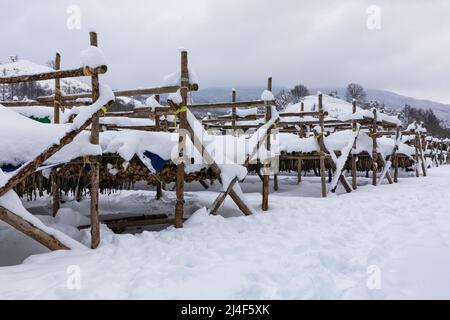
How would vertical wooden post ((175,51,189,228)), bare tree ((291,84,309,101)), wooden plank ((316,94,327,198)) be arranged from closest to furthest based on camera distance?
vertical wooden post ((175,51,189,228))
wooden plank ((316,94,327,198))
bare tree ((291,84,309,101))

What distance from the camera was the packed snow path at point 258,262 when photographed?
3064mm

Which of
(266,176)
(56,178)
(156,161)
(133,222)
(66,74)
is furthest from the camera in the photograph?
(266,176)

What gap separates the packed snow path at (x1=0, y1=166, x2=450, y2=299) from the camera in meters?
3.06

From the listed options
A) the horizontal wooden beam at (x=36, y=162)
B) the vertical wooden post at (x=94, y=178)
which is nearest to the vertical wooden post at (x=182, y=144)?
the vertical wooden post at (x=94, y=178)

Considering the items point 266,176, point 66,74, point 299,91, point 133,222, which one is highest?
point 299,91

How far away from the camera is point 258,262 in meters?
3.83

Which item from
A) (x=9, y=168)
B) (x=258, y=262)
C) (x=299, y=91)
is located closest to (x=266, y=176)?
(x=258, y=262)

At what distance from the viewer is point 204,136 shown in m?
6.01

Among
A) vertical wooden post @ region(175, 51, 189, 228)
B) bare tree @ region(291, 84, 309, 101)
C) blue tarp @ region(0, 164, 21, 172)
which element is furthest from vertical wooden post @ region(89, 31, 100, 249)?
bare tree @ region(291, 84, 309, 101)

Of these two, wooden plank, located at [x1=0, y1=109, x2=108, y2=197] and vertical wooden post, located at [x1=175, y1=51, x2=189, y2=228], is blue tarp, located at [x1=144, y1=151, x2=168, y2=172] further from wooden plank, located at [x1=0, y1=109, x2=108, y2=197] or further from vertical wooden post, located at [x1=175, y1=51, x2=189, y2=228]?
wooden plank, located at [x1=0, y1=109, x2=108, y2=197]

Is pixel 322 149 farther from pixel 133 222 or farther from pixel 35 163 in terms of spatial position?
pixel 35 163

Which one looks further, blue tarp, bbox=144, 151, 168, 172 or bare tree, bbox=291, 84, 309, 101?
bare tree, bbox=291, 84, 309, 101

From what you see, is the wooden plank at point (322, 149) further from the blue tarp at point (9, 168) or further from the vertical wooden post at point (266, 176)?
the blue tarp at point (9, 168)

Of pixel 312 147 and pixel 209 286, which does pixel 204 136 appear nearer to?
pixel 209 286
